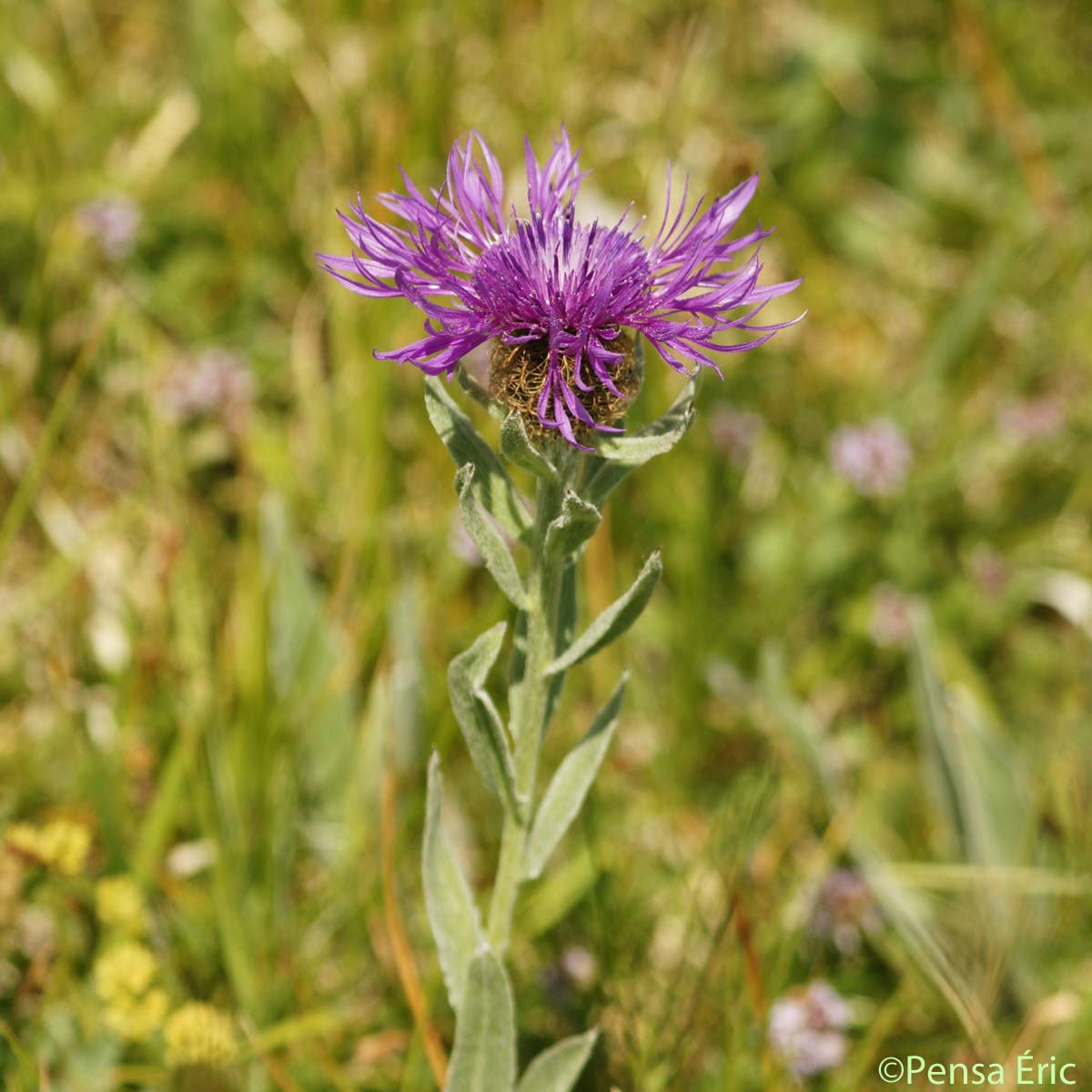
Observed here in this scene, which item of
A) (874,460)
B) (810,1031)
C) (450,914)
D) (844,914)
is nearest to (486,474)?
(450,914)

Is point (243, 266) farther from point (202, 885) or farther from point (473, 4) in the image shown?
point (202, 885)

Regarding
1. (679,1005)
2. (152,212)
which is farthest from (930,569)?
(152,212)

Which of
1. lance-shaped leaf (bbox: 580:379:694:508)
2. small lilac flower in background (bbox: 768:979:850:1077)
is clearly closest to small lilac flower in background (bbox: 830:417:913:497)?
small lilac flower in background (bbox: 768:979:850:1077)

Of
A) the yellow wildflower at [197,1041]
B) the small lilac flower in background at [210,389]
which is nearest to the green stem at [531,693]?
the yellow wildflower at [197,1041]

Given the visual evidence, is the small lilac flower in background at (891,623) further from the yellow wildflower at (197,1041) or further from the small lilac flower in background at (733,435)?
the yellow wildflower at (197,1041)

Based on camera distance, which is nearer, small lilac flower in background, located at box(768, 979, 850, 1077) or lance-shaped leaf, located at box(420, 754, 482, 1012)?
lance-shaped leaf, located at box(420, 754, 482, 1012)

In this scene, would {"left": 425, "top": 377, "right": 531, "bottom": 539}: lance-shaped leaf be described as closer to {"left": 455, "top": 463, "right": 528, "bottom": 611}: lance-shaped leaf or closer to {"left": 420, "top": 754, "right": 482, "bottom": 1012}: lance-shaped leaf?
{"left": 455, "top": 463, "right": 528, "bottom": 611}: lance-shaped leaf
